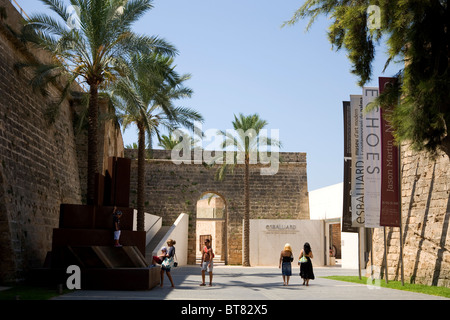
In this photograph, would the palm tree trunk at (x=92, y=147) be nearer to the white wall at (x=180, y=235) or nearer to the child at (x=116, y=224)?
the child at (x=116, y=224)

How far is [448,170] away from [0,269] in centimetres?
1245

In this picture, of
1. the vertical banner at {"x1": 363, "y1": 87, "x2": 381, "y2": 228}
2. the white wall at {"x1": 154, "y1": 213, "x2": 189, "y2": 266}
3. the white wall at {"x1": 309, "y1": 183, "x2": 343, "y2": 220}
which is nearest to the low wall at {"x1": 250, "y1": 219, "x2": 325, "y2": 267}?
the white wall at {"x1": 309, "y1": 183, "x2": 343, "y2": 220}

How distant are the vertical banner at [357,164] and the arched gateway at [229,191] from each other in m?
14.8

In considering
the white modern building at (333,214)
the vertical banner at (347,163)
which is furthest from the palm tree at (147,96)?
the white modern building at (333,214)

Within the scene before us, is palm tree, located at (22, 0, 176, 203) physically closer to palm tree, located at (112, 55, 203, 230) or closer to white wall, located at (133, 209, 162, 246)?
palm tree, located at (112, 55, 203, 230)

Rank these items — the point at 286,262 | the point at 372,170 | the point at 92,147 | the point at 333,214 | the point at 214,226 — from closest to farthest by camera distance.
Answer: the point at 372,170 → the point at 286,262 → the point at 92,147 → the point at 333,214 → the point at 214,226

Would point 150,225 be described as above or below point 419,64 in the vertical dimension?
below

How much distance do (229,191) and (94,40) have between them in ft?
61.0

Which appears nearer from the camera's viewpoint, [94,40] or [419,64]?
[419,64]

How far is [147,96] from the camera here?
66.8 feet

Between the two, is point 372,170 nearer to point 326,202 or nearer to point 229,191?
point 326,202

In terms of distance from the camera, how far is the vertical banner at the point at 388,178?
14.4 metres

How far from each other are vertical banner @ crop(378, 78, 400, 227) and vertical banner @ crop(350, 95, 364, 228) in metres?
1.24

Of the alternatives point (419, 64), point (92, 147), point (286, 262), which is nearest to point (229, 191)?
point (92, 147)
